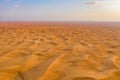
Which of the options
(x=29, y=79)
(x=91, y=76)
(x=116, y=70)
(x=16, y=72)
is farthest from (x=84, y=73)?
(x=16, y=72)

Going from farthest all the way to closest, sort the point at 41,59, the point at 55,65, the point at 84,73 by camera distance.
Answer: the point at 41,59 < the point at 55,65 < the point at 84,73

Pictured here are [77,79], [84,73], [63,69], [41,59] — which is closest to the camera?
[77,79]

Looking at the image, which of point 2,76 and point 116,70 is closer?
point 2,76

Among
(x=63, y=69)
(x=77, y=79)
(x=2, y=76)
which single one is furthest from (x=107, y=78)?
(x=2, y=76)

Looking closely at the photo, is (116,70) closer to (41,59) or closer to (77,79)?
(77,79)

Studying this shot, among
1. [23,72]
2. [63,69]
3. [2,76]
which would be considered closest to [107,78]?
[63,69]

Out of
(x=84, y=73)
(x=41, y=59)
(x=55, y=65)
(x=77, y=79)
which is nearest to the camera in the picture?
(x=77, y=79)

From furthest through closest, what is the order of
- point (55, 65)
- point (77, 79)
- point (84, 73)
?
point (55, 65), point (84, 73), point (77, 79)

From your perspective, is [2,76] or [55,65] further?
[55,65]

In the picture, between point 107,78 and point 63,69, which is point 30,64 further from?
point 107,78
